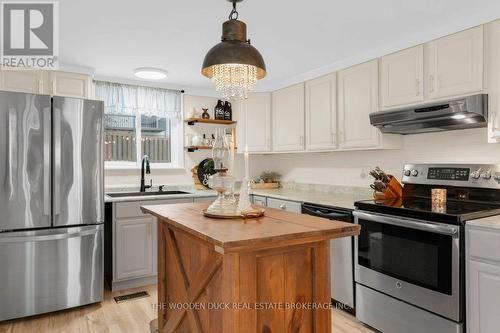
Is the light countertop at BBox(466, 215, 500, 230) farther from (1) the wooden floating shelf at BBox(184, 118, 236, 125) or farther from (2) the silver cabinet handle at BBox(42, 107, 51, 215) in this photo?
(1) the wooden floating shelf at BBox(184, 118, 236, 125)

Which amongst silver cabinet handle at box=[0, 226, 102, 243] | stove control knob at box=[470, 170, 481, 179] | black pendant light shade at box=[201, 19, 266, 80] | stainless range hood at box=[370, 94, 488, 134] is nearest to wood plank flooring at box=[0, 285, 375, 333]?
silver cabinet handle at box=[0, 226, 102, 243]

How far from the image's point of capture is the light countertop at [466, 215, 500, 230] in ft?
6.15

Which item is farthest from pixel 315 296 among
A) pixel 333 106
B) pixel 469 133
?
pixel 333 106

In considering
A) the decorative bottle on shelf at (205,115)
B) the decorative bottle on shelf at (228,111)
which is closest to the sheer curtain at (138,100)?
the decorative bottle on shelf at (205,115)

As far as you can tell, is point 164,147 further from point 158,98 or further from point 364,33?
point 364,33

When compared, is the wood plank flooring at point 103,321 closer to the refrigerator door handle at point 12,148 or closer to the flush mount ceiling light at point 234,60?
the refrigerator door handle at point 12,148

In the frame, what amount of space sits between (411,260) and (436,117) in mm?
1051

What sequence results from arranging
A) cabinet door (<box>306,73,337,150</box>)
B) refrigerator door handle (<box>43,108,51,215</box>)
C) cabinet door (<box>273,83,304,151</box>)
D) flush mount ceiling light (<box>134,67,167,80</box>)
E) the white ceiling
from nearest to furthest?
the white ceiling < refrigerator door handle (<box>43,108,51,215</box>) < cabinet door (<box>306,73,337,150</box>) < flush mount ceiling light (<box>134,67,167,80</box>) < cabinet door (<box>273,83,304,151</box>)

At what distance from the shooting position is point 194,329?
1.74 meters

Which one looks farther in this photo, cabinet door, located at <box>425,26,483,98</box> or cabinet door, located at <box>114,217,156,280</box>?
cabinet door, located at <box>114,217,156,280</box>

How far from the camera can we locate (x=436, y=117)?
2.48 meters

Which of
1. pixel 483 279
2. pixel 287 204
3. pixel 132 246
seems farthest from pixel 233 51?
pixel 132 246

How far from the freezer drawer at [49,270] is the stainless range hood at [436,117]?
8.66ft

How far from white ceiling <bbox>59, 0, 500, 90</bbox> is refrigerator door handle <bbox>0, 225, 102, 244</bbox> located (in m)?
1.57
